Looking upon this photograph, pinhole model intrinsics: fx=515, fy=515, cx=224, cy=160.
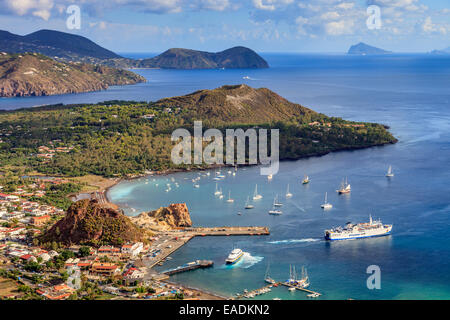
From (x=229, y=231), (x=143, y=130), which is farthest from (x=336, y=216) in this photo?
(x=143, y=130)

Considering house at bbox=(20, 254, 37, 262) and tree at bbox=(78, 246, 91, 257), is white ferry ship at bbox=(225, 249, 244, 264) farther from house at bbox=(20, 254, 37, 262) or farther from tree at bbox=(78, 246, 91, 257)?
house at bbox=(20, 254, 37, 262)

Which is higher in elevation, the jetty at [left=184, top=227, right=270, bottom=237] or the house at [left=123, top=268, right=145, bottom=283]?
the jetty at [left=184, top=227, right=270, bottom=237]

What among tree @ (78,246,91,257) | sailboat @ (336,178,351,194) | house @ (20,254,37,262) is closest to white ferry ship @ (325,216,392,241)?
sailboat @ (336,178,351,194)

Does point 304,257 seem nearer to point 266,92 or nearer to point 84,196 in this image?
point 84,196

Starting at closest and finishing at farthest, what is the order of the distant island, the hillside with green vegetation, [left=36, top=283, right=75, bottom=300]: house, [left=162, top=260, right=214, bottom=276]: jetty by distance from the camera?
[left=36, top=283, right=75, bottom=300]: house, [left=162, top=260, right=214, bottom=276]: jetty, the hillside with green vegetation, the distant island

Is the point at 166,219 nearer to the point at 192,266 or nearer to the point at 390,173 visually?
the point at 192,266

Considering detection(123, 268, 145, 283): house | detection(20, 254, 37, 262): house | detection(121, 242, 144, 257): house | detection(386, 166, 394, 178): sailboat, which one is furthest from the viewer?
detection(386, 166, 394, 178): sailboat
